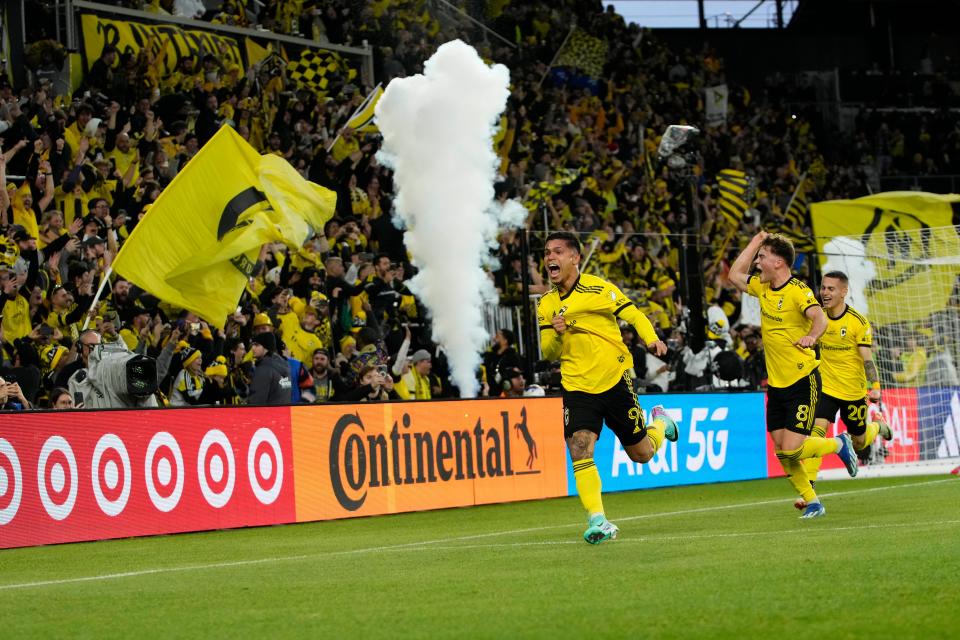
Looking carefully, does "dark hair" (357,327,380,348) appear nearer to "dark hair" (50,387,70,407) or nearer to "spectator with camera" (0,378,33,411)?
"dark hair" (50,387,70,407)

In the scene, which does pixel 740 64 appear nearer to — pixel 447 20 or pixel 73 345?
pixel 447 20

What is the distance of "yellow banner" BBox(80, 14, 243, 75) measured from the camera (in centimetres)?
2181

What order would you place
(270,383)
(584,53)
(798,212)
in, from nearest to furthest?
(270,383) < (584,53) < (798,212)

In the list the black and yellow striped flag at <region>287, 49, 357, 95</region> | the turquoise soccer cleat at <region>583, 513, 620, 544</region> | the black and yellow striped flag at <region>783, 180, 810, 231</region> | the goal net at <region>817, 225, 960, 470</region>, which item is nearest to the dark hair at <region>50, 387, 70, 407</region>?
the turquoise soccer cleat at <region>583, 513, 620, 544</region>

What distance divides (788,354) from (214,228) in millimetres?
6883

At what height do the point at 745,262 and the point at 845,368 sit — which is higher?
the point at 745,262

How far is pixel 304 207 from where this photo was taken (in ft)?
57.6

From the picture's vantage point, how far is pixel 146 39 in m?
22.1

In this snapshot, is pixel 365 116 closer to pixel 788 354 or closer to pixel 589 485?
pixel 788 354

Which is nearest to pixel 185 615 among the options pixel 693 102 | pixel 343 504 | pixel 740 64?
pixel 343 504

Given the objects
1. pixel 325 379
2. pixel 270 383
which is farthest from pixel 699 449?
pixel 270 383

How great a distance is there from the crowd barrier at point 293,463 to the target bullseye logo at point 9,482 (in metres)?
0.01

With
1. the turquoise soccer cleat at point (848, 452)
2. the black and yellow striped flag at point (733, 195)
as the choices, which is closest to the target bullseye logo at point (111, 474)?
the turquoise soccer cleat at point (848, 452)

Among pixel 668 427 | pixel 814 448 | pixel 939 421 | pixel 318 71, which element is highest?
pixel 318 71
